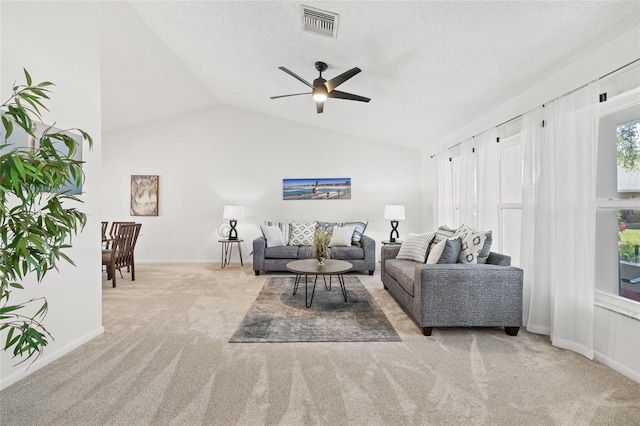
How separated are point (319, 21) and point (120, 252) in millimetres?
4238

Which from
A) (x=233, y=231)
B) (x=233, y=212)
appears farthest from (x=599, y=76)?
(x=233, y=231)

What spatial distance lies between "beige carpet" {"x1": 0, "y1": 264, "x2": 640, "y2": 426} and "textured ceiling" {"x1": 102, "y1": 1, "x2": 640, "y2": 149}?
2374 mm

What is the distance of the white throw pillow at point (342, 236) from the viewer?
552 centimetres

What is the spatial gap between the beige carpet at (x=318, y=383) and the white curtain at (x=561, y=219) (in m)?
0.26

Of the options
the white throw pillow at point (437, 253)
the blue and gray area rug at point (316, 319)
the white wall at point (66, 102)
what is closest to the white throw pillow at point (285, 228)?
the blue and gray area rug at point (316, 319)

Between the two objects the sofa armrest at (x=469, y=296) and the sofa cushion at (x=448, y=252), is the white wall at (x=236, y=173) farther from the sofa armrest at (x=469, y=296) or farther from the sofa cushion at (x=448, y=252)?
the sofa armrest at (x=469, y=296)

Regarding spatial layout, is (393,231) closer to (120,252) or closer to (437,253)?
(437,253)

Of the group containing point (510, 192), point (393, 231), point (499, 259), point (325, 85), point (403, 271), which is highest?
point (325, 85)

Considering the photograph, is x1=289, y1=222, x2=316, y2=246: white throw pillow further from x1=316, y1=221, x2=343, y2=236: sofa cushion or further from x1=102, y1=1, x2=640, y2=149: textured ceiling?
x1=102, y1=1, x2=640, y2=149: textured ceiling

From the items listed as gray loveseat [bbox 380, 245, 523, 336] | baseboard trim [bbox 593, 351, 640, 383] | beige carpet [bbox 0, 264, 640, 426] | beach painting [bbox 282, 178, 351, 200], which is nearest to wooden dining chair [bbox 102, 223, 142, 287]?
beige carpet [bbox 0, 264, 640, 426]

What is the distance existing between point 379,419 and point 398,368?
567mm

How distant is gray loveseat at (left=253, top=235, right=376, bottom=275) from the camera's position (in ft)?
17.3

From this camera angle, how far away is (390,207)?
578 cm

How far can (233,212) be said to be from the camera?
19.4ft
